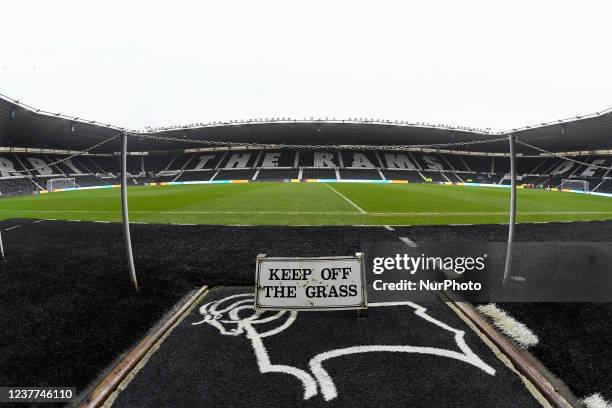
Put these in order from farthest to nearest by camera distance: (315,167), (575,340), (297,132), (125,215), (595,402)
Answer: (315,167)
(297,132)
(125,215)
(575,340)
(595,402)

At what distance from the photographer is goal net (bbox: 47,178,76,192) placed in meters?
42.2

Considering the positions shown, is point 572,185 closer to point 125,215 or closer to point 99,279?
point 125,215

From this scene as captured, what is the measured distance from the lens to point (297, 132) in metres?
60.4

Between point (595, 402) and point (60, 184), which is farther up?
point (60, 184)

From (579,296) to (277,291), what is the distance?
4.60m

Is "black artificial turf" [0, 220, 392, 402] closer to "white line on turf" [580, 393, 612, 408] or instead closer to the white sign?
the white sign

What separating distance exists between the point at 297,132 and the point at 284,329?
5828 cm

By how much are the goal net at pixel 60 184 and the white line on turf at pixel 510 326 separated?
51072 millimetres

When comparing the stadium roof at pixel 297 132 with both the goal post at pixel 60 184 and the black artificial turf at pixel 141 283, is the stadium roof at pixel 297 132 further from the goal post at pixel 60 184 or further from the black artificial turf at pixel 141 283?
the black artificial turf at pixel 141 283

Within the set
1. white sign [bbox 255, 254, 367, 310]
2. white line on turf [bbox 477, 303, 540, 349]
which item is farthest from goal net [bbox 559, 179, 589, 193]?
white sign [bbox 255, 254, 367, 310]

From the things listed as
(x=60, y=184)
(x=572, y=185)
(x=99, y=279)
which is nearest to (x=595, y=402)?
(x=99, y=279)

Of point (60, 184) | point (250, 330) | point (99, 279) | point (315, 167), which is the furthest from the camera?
point (315, 167)

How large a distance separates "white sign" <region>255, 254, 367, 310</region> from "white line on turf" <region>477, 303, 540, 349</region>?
5.61 ft

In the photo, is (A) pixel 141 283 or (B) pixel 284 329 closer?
(B) pixel 284 329
